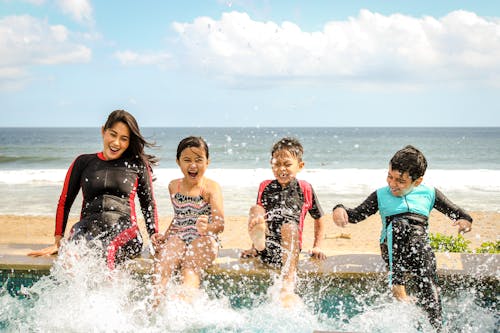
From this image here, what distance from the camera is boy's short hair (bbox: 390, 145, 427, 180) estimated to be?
3.85 m

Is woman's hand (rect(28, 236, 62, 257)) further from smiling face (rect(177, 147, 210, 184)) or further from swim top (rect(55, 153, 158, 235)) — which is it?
smiling face (rect(177, 147, 210, 184))

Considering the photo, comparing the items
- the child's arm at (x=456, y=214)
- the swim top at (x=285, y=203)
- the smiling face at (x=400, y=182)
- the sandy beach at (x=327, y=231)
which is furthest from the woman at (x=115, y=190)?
the sandy beach at (x=327, y=231)

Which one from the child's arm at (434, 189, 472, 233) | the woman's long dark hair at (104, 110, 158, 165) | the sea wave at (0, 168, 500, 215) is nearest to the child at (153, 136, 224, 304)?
the woman's long dark hair at (104, 110, 158, 165)

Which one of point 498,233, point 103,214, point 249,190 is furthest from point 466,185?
point 103,214

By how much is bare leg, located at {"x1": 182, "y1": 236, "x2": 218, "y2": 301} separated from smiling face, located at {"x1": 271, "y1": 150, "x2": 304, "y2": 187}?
81 centimetres

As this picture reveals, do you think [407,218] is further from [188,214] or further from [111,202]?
[111,202]

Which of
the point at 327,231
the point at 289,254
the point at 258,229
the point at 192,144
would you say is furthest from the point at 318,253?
the point at 327,231

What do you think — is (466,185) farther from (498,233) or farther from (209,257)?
(209,257)

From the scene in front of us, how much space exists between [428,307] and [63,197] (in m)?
3.33

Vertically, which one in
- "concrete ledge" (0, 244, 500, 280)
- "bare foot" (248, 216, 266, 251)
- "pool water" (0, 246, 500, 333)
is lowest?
"pool water" (0, 246, 500, 333)

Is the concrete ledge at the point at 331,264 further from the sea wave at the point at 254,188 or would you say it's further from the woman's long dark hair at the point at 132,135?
the sea wave at the point at 254,188

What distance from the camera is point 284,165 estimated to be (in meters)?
4.27

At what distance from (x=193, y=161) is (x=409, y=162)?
1.82 meters

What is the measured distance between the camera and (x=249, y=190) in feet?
49.3
